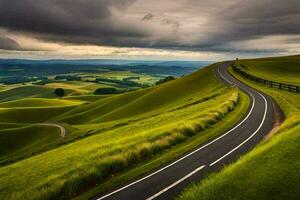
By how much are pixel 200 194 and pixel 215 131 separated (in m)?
15.9

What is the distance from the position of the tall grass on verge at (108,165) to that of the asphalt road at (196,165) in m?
2.50

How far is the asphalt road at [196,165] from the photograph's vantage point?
54.0ft

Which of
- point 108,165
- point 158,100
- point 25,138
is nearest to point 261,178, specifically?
point 108,165

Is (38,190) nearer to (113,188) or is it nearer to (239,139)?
(113,188)

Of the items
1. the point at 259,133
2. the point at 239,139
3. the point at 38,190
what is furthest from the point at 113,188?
the point at 259,133

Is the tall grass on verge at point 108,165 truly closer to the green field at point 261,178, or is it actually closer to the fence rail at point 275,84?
the green field at point 261,178

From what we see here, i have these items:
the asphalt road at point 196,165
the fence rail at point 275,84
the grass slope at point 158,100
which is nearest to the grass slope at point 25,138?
the grass slope at point 158,100

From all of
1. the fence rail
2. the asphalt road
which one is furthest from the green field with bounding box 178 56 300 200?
the fence rail

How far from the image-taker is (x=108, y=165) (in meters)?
20.6

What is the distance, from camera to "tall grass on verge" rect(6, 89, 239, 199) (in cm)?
1800

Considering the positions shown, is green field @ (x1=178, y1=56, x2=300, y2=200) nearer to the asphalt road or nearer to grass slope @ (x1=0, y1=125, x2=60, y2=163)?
the asphalt road

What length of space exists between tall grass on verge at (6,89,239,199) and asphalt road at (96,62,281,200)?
250cm

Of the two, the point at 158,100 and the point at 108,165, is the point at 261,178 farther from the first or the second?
the point at 158,100

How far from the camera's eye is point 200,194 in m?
13.9
